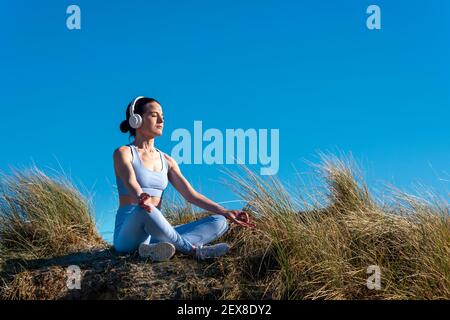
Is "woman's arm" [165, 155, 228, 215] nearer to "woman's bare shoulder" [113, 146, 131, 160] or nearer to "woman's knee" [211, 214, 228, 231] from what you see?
"woman's knee" [211, 214, 228, 231]

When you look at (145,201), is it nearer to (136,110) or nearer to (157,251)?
(157,251)

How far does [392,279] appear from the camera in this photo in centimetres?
457

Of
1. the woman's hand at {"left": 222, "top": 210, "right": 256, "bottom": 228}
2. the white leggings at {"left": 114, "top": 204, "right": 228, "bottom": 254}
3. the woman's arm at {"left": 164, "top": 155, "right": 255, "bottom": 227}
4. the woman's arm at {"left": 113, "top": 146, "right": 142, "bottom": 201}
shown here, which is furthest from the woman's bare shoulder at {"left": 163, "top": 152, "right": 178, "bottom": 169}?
the woman's hand at {"left": 222, "top": 210, "right": 256, "bottom": 228}

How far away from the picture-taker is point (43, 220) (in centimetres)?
597

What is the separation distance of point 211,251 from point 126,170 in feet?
3.43

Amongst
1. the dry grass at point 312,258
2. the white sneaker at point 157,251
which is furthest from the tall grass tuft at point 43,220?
the white sneaker at point 157,251

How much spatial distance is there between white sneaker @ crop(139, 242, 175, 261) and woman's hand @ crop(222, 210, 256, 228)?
613mm

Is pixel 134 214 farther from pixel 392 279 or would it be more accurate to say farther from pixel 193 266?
pixel 392 279

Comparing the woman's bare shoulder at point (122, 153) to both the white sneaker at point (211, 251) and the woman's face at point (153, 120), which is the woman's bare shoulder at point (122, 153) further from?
the white sneaker at point (211, 251)

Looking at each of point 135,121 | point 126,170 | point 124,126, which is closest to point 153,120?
point 135,121

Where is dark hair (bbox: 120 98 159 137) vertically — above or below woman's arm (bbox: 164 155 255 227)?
above

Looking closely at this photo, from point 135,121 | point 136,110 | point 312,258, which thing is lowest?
point 312,258

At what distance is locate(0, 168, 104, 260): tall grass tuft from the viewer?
577cm

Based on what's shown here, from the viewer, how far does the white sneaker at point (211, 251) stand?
195 inches
